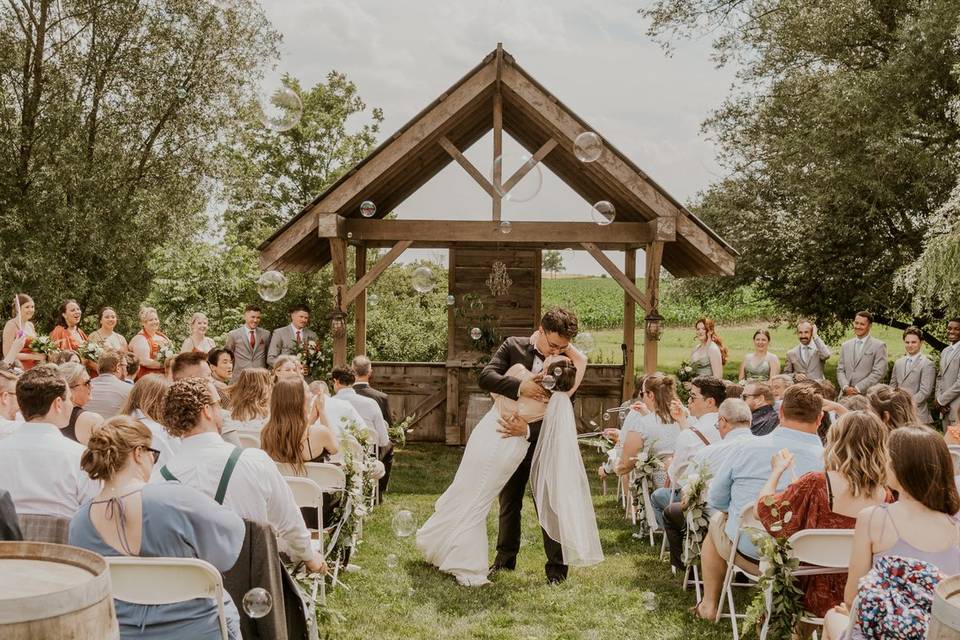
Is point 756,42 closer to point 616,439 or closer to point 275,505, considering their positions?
point 616,439

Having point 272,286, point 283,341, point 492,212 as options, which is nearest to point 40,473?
point 272,286

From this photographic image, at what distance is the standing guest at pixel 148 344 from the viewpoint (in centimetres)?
1109

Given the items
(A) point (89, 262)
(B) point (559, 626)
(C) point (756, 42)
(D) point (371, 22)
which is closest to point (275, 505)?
(B) point (559, 626)

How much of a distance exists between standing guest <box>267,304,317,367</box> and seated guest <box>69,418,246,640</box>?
9304 mm

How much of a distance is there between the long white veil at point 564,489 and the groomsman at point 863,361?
6821 mm

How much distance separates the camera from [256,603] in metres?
3.80

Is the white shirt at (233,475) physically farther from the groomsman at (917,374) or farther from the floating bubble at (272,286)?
the groomsman at (917,374)

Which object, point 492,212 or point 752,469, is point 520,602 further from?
point 492,212

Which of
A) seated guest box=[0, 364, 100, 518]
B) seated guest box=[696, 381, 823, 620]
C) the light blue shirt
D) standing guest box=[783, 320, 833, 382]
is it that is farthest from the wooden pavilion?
seated guest box=[0, 364, 100, 518]

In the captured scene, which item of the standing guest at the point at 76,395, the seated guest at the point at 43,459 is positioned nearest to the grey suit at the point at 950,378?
the standing guest at the point at 76,395

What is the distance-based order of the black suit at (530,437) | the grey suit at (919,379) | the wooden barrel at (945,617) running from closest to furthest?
the wooden barrel at (945,617) < the black suit at (530,437) < the grey suit at (919,379)

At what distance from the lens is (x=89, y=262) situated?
23.0m

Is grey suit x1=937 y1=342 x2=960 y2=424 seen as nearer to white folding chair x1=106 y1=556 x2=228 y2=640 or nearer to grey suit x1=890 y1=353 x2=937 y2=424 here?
grey suit x1=890 y1=353 x2=937 y2=424

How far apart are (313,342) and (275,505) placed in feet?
29.5
